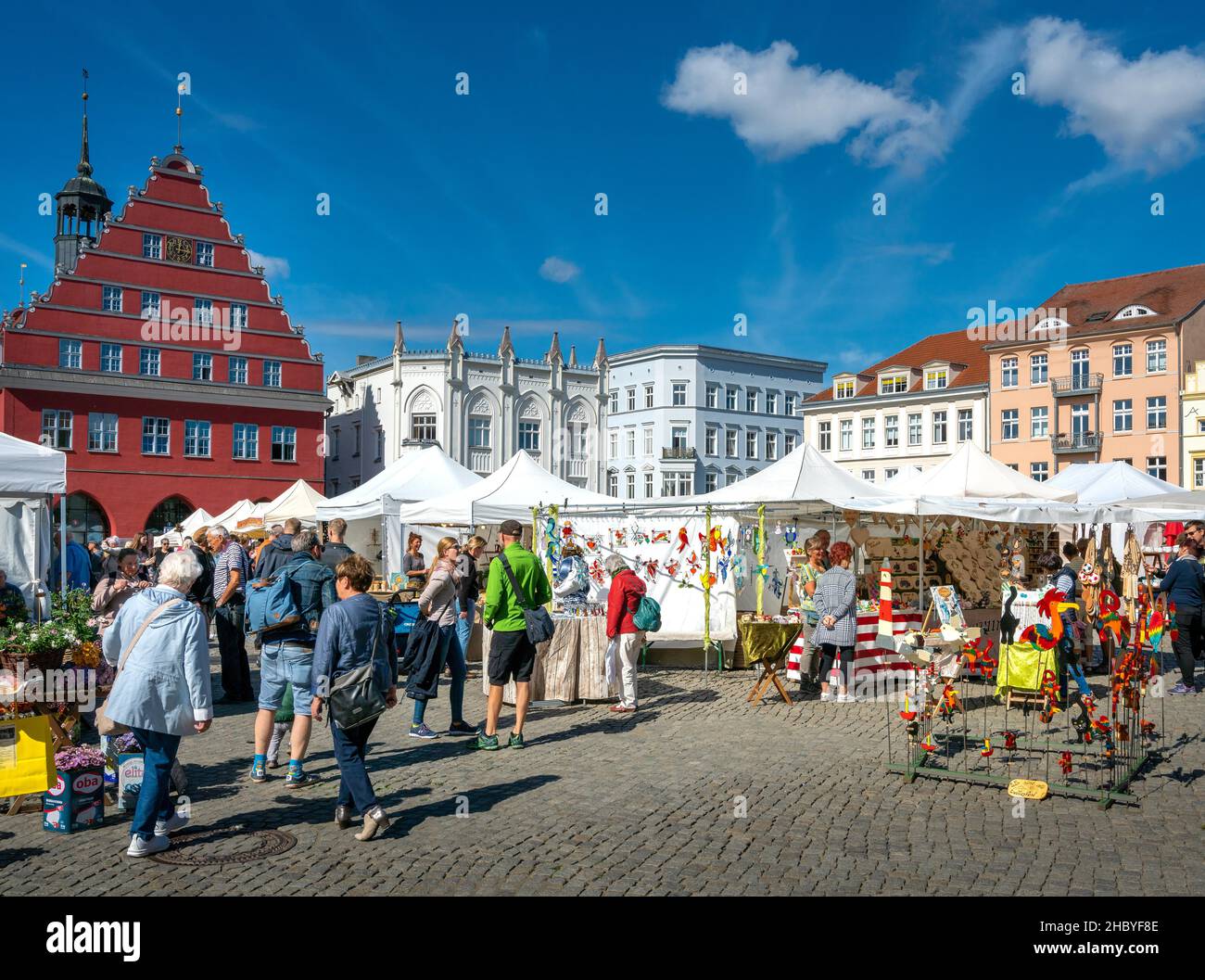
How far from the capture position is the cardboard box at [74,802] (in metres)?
6.38

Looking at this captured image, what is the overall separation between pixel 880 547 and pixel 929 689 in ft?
26.7

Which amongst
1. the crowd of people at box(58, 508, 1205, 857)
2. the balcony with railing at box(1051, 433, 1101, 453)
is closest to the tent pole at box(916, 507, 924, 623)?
the crowd of people at box(58, 508, 1205, 857)

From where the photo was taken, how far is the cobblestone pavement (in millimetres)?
5363

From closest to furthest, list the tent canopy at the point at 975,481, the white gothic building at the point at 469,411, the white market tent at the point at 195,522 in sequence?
1. the tent canopy at the point at 975,481
2. the white market tent at the point at 195,522
3. the white gothic building at the point at 469,411

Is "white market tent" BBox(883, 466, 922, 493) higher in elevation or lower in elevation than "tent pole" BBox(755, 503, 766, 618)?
higher

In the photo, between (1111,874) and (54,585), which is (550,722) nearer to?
(1111,874)

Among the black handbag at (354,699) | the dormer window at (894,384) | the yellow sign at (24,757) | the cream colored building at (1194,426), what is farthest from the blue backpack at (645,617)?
the dormer window at (894,384)

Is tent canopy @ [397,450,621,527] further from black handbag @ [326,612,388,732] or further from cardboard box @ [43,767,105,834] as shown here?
cardboard box @ [43,767,105,834]

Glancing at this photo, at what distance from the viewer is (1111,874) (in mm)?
5465

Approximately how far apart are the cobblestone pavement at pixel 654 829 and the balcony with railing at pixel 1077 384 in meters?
44.8

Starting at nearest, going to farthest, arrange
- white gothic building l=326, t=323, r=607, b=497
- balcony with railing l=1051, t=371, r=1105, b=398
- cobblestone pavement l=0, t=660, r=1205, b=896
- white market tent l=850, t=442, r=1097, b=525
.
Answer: cobblestone pavement l=0, t=660, r=1205, b=896
white market tent l=850, t=442, r=1097, b=525
balcony with railing l=1051, t=371, r=1105, b=398
white gothic building l=326, t=323, r=607, b=497

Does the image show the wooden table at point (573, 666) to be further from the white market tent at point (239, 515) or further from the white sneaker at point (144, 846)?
the white market tent at point (239, 515)

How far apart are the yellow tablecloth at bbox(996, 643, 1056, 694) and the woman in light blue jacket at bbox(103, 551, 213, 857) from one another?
777 cm

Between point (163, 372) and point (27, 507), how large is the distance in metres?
25.4
